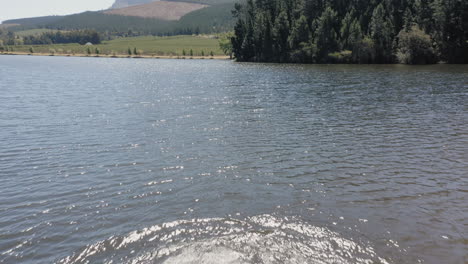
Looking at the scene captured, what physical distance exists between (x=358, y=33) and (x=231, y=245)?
147536mm

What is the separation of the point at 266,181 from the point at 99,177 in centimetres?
953

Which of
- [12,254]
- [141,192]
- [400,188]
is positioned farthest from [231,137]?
[12,254]

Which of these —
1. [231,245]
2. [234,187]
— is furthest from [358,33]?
[231,245]

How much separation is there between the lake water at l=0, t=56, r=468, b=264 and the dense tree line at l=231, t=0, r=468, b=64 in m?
109

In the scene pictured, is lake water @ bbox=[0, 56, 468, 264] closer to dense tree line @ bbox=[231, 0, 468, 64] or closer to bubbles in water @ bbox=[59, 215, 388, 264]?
bubbles in water @ bbox=[59, 215, 388, 264]


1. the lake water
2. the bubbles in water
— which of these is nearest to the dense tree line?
the lake water

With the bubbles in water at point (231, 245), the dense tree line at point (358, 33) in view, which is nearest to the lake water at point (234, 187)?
the bubbles in water at point (231, 245)

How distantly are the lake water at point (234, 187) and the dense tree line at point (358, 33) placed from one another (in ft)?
357

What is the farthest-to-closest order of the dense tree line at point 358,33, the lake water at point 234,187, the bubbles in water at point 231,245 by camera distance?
the dense tree line at point 358,33 → the lake water at point 234,187 → the bubbles in water at point 231,245

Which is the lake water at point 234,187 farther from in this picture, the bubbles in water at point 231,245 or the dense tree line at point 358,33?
the dense tree line at point 358,33

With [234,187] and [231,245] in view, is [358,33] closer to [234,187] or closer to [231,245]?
[234,187]

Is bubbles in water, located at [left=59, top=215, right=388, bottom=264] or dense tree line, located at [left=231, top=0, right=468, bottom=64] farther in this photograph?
dense tree line, located at [left=231, top=0, right=468, bottom=64]

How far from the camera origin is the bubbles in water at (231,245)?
40.0ft

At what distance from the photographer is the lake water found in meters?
12.9
